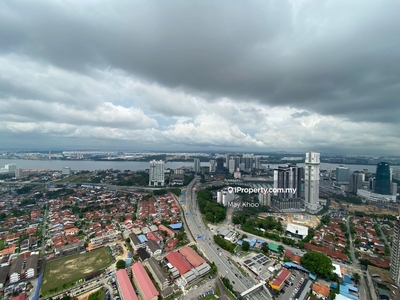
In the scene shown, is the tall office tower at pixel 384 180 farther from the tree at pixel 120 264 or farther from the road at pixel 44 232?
the road at pixel 44 232

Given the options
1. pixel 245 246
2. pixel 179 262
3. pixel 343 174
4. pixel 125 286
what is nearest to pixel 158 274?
pixel 179 262

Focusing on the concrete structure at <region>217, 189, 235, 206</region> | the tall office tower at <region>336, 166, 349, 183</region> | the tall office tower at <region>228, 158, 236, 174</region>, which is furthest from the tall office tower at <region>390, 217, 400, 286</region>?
the tall office tower at <region>228, 158, 236, 174</region>

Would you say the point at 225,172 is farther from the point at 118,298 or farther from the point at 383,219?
the point at 118,298

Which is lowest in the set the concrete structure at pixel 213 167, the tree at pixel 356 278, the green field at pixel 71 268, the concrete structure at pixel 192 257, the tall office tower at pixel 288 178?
the green field at pixel 71 268

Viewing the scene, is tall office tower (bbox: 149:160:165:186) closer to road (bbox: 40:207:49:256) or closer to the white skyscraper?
road (bbox: 40:207:49:256)

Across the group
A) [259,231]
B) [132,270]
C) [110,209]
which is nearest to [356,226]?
[259,231]

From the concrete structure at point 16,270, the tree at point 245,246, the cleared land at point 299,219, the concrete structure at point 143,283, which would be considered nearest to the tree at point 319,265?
the tree at point 245,246

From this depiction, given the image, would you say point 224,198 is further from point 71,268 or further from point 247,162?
point 247,162
